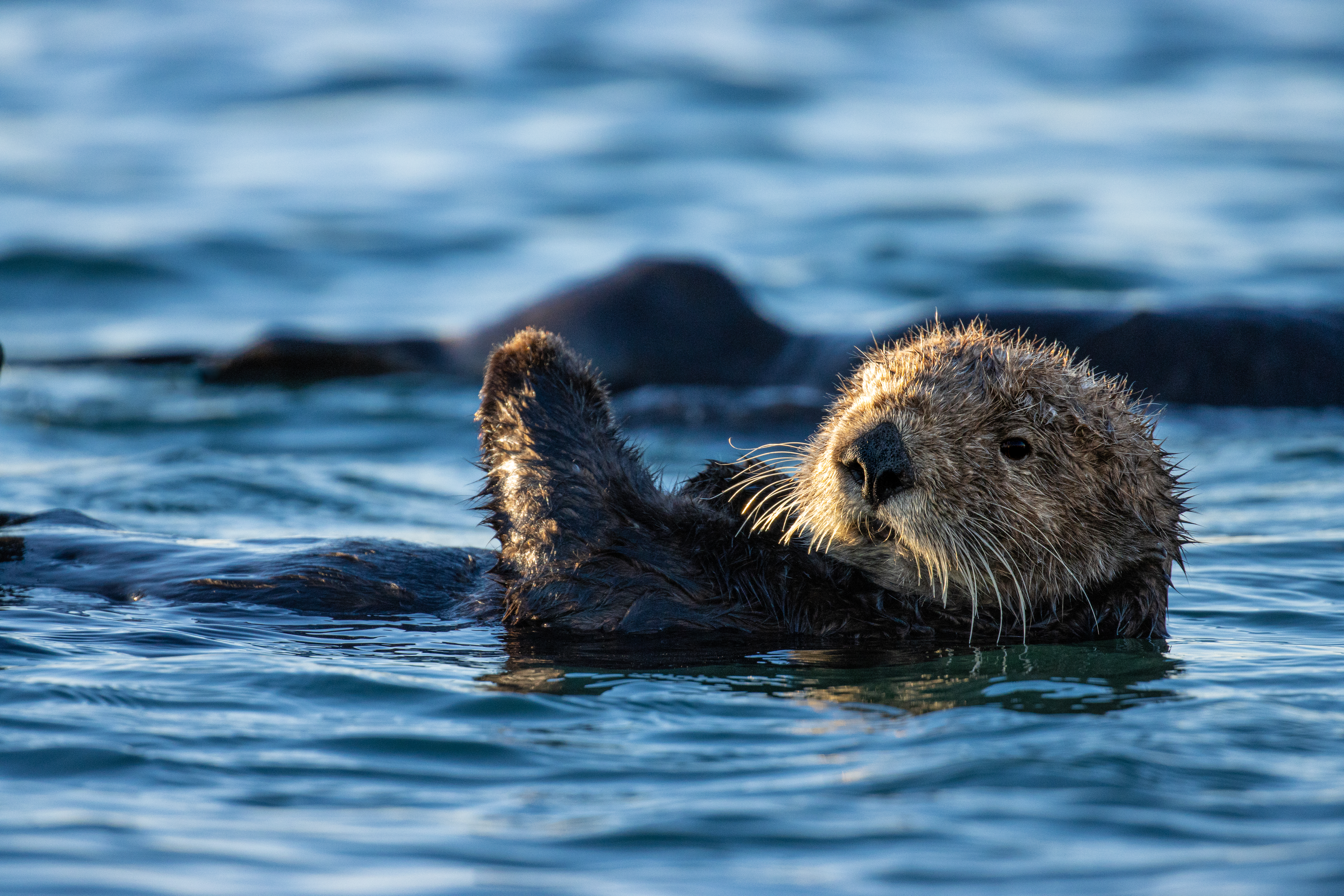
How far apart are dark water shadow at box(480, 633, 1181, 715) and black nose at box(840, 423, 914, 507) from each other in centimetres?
46

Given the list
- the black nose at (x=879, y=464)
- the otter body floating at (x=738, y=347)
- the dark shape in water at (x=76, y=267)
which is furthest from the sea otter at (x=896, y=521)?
the dark shape in water at (x=76, y=267)

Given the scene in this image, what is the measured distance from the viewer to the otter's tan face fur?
11.8ft

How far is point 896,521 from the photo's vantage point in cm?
357

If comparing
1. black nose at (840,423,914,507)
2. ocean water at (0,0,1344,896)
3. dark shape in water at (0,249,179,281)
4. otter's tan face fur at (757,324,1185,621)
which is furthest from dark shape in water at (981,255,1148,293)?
black nose at (840,423,914,507)

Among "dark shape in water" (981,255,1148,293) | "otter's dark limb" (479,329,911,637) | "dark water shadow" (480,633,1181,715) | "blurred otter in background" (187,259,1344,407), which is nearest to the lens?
"dark water shadow" (480,633,1181,715)

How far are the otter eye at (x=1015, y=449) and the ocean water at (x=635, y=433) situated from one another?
500 mm

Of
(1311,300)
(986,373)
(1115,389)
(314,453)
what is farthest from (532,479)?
(1311,300)

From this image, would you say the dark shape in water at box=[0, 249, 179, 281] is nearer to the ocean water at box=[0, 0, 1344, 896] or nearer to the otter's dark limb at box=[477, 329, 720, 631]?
the ocean water at box=[0, 0, 1344, 896]

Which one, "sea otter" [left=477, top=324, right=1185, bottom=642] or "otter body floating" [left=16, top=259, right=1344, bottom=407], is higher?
"otter body floating" [left=16, top=259, right=1344, bottom=407]

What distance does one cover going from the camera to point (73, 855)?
2482 millimetres

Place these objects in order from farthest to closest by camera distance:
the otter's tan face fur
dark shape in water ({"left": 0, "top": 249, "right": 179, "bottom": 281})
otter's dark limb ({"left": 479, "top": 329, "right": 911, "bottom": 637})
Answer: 1. dark shape in water ({"left": 0, "top": 249, "right": 179, "bottom": 281})
2. otter's dark limb ({"left": 479, "top": 329, "right": 911, "bottom": 637})
3. the otter's tan face fur

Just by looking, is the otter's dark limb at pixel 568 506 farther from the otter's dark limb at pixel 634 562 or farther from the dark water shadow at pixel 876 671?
the dark water shadow at pixel 876 671

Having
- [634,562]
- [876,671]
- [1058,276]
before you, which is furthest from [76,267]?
[876,671]

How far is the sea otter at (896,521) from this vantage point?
144 inches
